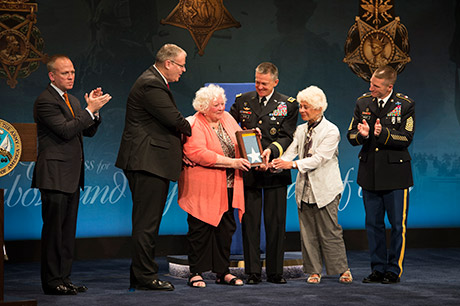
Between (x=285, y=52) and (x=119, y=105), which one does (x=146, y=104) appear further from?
(x=285, y=52)

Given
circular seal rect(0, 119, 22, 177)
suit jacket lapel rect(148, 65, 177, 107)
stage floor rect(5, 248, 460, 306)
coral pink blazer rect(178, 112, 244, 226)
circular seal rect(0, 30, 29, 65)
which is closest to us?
circular seal rect(0, 119, 22, 177)

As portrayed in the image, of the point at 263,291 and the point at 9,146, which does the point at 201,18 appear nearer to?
the point at 263,291

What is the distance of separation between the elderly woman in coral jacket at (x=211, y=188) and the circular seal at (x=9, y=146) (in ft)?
4.45

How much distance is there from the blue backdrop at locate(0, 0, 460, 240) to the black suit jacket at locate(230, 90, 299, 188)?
199cm

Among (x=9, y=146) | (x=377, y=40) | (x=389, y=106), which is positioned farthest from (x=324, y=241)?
(x=377, y=40)

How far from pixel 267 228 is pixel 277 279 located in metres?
0.41

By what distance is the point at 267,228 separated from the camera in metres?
5.29

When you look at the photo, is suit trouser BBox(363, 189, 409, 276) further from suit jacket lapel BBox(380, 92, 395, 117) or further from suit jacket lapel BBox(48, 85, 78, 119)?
suit jacket lapel BBox(48, 85, 78, 119)

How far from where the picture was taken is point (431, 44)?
7.78m

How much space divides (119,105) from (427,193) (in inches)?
144

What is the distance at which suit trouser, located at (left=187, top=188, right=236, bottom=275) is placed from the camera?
16.5 feet


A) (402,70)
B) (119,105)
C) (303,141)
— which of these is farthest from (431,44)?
(119,105)

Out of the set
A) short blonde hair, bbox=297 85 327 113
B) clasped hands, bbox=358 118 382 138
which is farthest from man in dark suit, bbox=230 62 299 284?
clasped hands, bbox=358 118 382 138

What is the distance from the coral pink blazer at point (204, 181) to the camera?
497 centimetres
